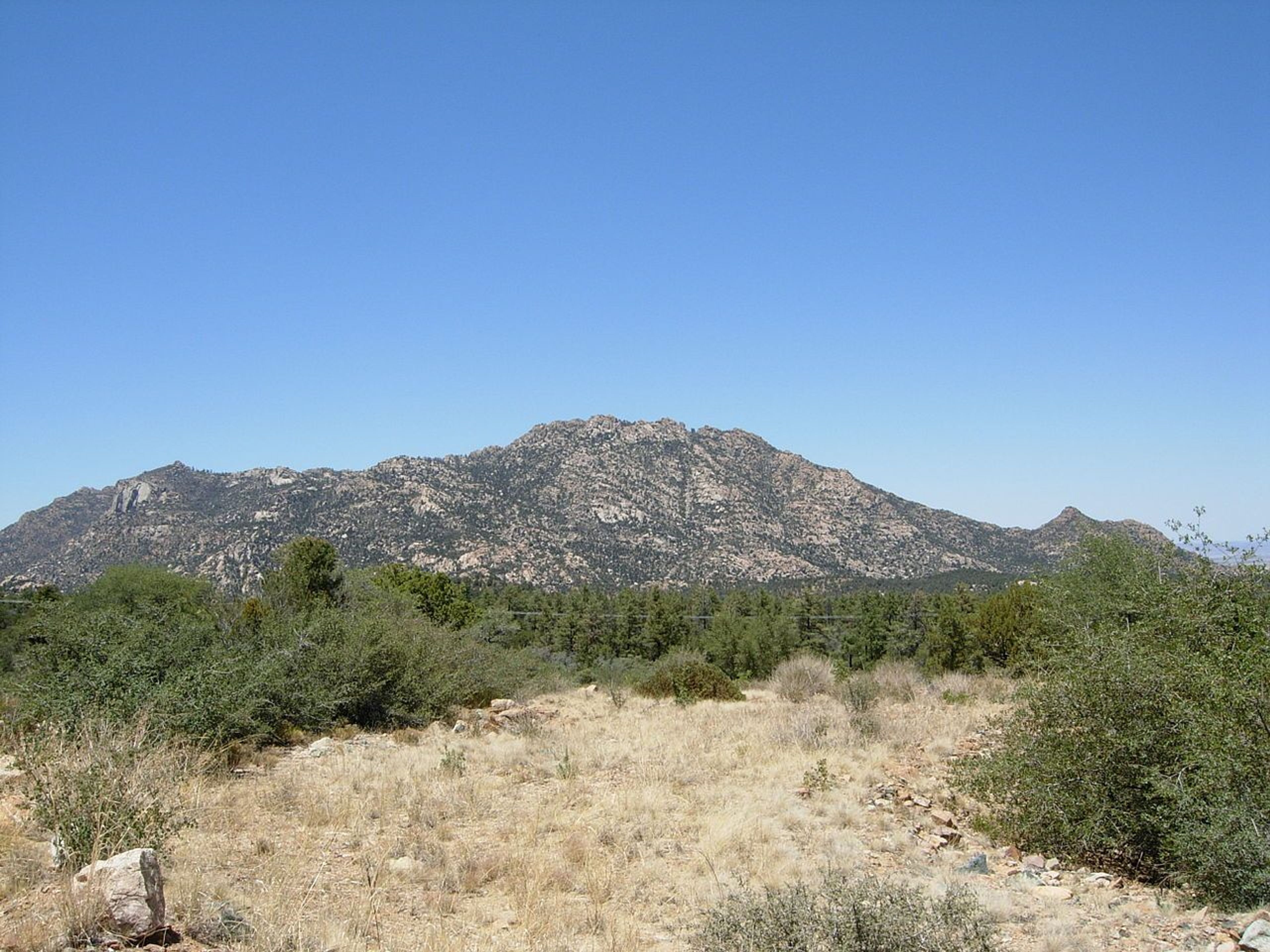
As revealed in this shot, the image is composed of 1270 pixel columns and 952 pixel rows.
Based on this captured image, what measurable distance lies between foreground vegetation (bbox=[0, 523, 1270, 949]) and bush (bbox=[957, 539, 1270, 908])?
0.08ft

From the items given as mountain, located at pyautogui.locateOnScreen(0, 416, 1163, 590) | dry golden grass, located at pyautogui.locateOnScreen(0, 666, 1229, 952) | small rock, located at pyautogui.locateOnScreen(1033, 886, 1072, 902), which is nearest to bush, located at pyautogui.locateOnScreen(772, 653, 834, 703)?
dry golden grass, located at pyautogui.locateOnScreen(0, 666, 1229, 952)

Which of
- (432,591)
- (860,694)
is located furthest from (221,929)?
(432,591)

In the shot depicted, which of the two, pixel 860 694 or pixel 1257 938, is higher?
pixel 1257 938

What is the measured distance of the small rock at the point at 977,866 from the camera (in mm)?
8086

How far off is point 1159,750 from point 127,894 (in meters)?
9.37

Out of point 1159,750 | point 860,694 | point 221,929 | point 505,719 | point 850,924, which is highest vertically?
point 1159,750

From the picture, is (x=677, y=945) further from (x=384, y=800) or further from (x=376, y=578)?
(x=376, y=578)

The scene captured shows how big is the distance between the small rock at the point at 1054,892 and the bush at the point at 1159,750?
3.20ft

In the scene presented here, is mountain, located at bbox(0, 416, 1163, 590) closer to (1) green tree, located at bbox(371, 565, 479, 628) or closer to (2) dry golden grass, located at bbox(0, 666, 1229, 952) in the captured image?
(1) green tree, located at bbox(371, 565, 479, 628)

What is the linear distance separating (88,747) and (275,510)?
86081 mm

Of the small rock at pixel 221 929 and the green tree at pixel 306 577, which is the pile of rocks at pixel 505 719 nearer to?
the green tree at pixel 306 577

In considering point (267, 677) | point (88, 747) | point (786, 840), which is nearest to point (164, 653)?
point (267, 677)

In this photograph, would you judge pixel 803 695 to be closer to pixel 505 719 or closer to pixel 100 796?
pixel 505 719

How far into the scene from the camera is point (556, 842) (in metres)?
8.84
